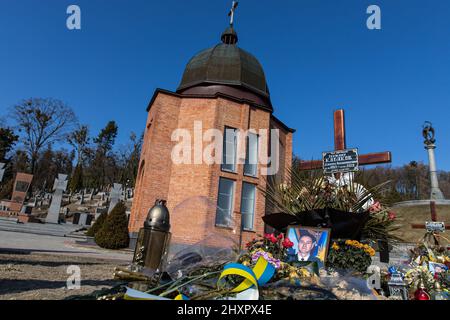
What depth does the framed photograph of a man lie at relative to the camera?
4012 millimetres

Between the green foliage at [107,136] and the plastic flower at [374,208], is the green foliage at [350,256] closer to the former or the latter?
the plastic flower at [374,208]

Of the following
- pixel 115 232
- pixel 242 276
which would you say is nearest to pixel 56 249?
pixel 115 232

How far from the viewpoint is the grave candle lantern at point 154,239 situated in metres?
4.30

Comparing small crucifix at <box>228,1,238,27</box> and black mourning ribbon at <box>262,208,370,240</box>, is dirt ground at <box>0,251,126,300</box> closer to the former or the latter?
black mourning ribbon at <box>262,208,370,240</box>

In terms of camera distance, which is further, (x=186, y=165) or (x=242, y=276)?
(x=186, y=165)

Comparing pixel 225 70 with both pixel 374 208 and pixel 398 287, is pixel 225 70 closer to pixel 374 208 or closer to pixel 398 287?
pixel 374 208

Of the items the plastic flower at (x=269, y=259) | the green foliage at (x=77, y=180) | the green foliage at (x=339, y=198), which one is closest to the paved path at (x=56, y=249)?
the green foliage at (x=339, y=198)

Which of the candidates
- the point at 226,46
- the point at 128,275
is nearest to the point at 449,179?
the point at 226,46

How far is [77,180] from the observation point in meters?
49.1

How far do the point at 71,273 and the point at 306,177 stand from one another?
505 centimetres

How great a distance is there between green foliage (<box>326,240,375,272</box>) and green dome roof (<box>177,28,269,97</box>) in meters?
13.0

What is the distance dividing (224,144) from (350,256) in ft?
35.0
